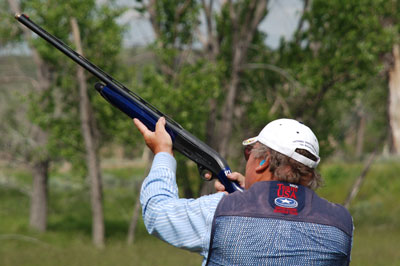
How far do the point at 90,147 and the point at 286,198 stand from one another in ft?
62.4

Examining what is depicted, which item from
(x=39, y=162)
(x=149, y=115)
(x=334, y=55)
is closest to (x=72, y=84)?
(x=39, y=162)

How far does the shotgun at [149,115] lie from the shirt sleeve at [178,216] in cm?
75

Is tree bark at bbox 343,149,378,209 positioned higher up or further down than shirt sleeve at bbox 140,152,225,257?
higher up

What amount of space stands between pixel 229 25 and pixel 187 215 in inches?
769

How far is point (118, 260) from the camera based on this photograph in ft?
52.5

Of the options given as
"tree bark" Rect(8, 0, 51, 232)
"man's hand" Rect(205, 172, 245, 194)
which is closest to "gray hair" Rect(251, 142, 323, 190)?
"man's hand" Rect(205, 172, 245, 194)

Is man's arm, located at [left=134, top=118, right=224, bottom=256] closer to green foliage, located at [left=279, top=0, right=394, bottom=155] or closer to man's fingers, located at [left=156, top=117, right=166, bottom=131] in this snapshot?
man's fingers, located at [left=156, top=117, right=166, bottom=131]

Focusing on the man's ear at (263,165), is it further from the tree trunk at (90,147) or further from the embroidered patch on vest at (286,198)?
the tree trunk at (90,147)

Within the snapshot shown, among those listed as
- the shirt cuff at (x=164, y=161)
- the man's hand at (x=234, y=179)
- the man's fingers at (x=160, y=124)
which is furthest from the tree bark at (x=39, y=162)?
the shirt cuff at (x=164, y=161)

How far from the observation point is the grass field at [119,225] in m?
16.5

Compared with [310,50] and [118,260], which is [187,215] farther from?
[310,50]

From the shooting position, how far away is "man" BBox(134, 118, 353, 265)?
2576mm

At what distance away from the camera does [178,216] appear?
2578 millimetres

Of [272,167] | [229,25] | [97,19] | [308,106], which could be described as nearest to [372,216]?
[308,106]
